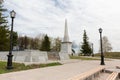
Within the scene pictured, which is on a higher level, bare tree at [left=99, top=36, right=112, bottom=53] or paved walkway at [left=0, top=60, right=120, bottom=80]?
bare tree at [left=99, top=36, right=112, bottom=53]

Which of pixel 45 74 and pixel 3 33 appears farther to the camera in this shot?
pixel 3 33

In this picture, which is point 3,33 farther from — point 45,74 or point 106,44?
point 106,44

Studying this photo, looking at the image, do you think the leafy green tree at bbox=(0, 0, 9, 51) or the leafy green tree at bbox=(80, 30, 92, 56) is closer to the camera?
the leafy green tree at bbox=(0, 0, 9, 51)

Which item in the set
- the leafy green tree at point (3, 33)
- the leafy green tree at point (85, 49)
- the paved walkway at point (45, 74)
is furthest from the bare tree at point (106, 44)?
the paved walkway at point (45, 74)

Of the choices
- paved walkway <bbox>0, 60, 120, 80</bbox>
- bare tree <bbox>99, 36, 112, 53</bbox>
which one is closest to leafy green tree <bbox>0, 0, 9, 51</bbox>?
paved walkway <bbox>0, 60, 120, 80</bbox>

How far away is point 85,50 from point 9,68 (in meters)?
49.6

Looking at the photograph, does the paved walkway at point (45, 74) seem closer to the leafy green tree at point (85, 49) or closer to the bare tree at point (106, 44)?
the leafy green tree at point (85, 49)

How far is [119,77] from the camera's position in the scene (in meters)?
11.9

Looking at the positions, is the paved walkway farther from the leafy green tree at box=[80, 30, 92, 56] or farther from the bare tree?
the bare tree

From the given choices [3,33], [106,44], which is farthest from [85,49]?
[3,33]

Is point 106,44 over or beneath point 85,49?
A: over

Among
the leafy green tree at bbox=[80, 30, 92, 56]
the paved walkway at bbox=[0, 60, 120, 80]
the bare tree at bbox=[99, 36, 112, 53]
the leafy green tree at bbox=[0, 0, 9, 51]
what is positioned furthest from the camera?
the bare tree at bbox=[99, 36, 112, 53]

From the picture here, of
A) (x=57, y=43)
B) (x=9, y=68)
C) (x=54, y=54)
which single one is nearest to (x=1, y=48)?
(x=54, y=54)

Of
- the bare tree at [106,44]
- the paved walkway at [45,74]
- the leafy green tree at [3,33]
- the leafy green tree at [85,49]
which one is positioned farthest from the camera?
the bare tree at [106,44]
